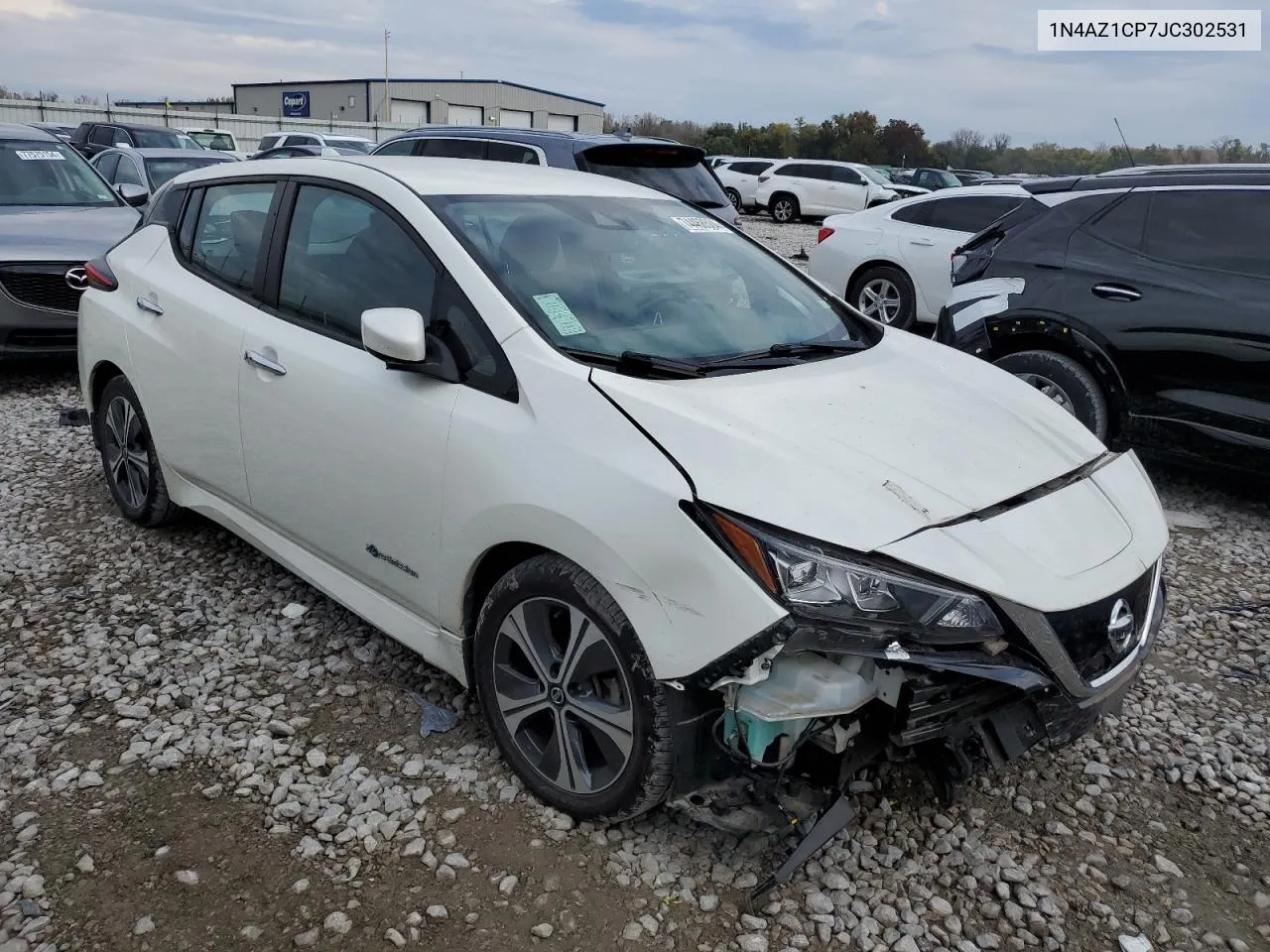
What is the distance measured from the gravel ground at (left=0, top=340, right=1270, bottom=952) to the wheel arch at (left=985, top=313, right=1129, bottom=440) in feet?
6.09

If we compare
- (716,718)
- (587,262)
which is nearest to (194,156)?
(587,262)

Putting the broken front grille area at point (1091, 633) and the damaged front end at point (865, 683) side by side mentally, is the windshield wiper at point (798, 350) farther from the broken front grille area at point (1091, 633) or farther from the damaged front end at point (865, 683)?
the broken front grille area at point (1091, 633)

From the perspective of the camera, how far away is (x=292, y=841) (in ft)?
9.00

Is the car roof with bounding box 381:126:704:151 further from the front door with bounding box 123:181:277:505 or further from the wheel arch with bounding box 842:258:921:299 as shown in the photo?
the front door with bounding box 123:181:277:505

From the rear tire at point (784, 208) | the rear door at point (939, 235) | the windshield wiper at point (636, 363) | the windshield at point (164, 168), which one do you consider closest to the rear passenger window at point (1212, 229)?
the rear door at point (939, 235)

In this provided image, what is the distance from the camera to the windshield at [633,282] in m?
3.00

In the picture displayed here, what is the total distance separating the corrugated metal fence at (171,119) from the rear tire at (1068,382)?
102 feet

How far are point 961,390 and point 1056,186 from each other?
4416mm

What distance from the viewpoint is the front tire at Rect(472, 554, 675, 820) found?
2.50 m

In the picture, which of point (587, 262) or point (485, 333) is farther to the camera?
point (587, 262)

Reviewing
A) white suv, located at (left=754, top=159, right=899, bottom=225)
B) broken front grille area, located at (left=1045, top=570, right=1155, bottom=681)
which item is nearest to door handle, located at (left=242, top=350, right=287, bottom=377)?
broken front grille area, located at (left=1045, top=570, right=1155, bottom=681)

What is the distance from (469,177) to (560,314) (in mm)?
850

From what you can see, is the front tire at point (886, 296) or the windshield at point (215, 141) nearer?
the front tire at point (886, 296)

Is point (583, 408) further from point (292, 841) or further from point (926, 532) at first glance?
point (292, 841)
